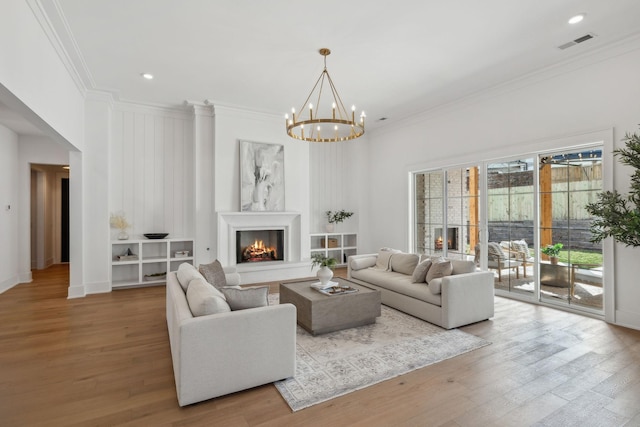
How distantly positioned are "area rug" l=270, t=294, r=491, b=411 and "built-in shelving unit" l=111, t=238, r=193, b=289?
349 cm

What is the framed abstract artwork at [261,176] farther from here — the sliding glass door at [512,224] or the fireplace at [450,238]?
the sliding glass door at [512,224]

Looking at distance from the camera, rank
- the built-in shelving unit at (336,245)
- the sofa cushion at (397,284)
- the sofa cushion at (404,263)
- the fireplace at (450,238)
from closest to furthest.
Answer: the sofa cushion at (397,284) → the sofa cushion at (404,263) → the fireplace at (450,238) → the built-in shelving unit at (336,245)

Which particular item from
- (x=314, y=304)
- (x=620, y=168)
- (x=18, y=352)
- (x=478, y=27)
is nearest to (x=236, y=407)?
(x=314, y=304)

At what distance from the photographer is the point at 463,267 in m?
4.22

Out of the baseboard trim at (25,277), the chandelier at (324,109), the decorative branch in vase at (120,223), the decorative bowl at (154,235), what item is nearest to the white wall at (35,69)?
the decorative branch in vase at (120,223)

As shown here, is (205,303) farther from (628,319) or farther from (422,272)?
(628,319)

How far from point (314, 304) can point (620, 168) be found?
155 inches

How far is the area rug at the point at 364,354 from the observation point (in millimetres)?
2570

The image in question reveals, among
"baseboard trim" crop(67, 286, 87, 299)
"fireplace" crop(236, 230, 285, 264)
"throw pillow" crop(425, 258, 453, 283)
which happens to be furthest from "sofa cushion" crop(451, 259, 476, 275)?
"baseboard trim" crop(67, 286, 87, 299)

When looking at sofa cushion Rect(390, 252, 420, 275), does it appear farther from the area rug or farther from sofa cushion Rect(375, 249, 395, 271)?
the area rug

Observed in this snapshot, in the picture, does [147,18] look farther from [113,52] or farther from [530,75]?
[530,75]

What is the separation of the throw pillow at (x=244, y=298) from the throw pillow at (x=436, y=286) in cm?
211

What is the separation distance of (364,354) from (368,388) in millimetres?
586

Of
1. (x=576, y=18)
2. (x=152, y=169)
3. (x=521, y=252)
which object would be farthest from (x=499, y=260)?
(x=152, y=169)
